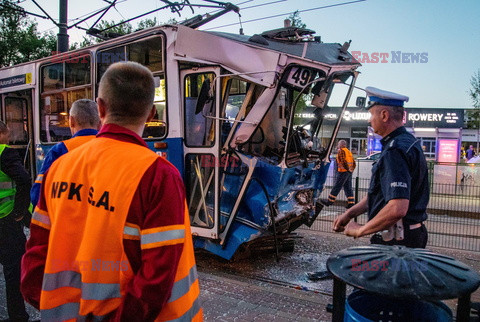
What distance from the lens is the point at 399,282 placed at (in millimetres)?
1766

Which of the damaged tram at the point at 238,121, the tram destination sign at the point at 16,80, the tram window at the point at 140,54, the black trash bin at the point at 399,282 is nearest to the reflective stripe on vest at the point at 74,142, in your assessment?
the black trash bin at the point at 399,282

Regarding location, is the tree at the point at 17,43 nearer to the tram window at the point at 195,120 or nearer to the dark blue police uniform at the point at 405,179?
the tram window at the point at 195,120

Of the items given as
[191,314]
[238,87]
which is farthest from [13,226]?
[238,87]

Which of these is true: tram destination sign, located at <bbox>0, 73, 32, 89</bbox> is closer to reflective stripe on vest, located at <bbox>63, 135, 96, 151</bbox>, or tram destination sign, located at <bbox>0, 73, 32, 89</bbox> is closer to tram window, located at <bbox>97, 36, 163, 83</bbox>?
tram window, located at <bbox>97, 36, 163, 83</bbox>

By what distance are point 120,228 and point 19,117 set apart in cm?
855

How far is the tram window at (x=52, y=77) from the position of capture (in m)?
6.94

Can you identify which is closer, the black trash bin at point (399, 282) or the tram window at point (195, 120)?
the black trash bin at point (399, 282)

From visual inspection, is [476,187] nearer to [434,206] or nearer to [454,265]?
[434,206]

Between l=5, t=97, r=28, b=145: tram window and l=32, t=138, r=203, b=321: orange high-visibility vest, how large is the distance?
26.6 ft

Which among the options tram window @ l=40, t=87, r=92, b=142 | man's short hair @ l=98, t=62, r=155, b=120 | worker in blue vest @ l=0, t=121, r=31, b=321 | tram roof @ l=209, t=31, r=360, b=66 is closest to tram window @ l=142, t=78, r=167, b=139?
tram roof @ l=209, t=31, r=360, b=66

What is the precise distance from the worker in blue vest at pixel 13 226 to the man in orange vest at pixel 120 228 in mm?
2341

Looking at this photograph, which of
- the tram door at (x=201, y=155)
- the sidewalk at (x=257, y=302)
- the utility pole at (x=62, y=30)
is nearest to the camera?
the sidewalk at (x=257, y=302)

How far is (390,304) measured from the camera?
227 cm

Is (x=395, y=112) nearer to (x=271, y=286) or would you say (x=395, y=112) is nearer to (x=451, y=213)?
(x=271, y=286)
